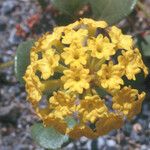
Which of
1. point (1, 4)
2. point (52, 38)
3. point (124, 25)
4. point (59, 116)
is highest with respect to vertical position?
point (52, 38)

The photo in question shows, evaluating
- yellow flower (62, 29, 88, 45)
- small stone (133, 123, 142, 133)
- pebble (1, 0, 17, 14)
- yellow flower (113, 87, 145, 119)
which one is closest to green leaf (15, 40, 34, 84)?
yellow flower (62, 29, 88, 45)

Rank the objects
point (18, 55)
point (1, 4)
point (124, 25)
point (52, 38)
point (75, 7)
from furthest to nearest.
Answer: point (1, 4) → point (124, 25) → point (75, 7) → point (18, 55) → point (52, 38)

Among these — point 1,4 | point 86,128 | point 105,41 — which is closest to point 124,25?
point 1,4

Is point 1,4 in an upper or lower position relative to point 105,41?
lower

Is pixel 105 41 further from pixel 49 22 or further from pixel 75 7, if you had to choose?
pixel 49 22

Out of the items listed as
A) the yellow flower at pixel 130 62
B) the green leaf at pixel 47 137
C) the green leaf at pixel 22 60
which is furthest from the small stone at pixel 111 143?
the yellow flower at pixel 130 62

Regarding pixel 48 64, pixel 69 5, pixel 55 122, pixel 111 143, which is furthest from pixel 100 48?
pixel 111 143
